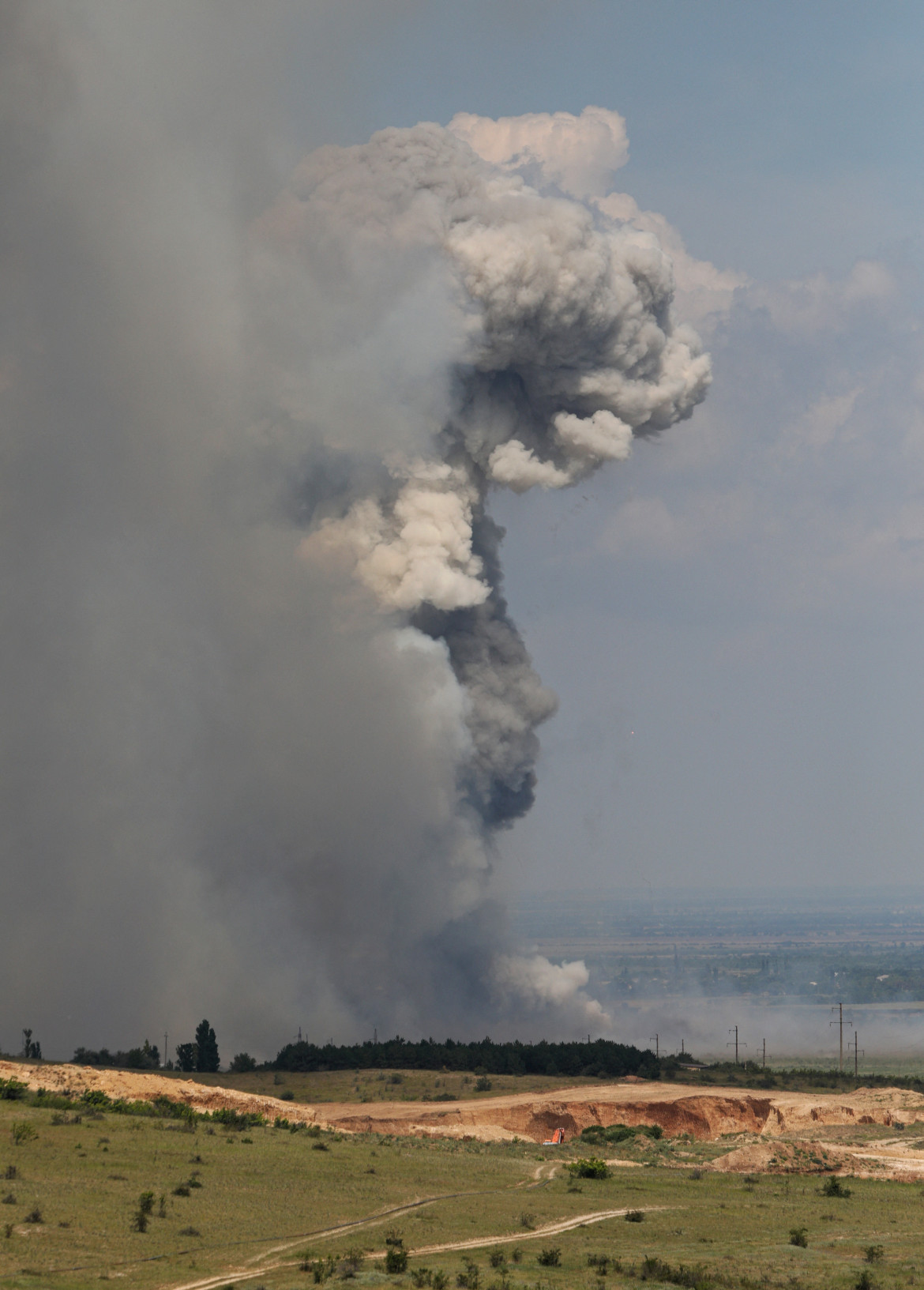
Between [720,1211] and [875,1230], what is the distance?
13.0ft

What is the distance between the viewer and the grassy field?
25.3m

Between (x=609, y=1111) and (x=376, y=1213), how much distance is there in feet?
102

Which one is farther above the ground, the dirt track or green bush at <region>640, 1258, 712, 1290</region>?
the dirt track

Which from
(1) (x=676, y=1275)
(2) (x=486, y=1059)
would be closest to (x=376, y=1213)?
(1) (x=676, y=1275)

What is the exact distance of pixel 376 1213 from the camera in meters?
31.9

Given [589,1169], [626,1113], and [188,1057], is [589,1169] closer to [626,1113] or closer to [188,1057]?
[626,1113]

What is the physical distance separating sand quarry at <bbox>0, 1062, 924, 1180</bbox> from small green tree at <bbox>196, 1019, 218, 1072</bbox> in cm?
1826

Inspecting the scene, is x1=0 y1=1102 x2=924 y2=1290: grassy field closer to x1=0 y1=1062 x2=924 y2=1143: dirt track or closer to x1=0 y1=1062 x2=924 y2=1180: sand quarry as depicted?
x1=0 y1=1062 x2=924 y2=1180: sand quarry

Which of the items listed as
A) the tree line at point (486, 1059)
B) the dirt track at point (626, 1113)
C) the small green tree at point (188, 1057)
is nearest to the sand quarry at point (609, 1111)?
the dirt track at point (626, 1113)

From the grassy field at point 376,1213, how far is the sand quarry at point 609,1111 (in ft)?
21.2

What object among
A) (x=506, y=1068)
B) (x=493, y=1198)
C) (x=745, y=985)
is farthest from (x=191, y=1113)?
(x=745, y=985)

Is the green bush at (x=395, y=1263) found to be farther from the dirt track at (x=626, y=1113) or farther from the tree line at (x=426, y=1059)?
the tree line at (x=426, y=1059)

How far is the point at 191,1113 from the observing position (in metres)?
43.2

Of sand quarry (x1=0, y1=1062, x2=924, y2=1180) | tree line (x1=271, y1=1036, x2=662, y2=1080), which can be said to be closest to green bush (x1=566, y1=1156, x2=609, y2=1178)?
sand quarry (x1=0, y1=1062, x2=924, y2=1180)
